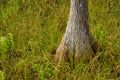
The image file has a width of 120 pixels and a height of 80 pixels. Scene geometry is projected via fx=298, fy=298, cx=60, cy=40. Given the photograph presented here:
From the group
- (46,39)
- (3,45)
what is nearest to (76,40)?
(46,39)

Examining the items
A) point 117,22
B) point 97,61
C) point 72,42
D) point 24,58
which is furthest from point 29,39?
point 117,22

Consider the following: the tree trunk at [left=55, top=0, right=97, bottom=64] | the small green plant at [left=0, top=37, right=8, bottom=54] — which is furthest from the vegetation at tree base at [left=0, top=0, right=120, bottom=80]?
the tree trunk at [left=55, top=0, right=97, bottom=64]

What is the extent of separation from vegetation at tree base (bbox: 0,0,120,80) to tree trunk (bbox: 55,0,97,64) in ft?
0.44

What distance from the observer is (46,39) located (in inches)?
166

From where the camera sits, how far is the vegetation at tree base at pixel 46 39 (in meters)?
3.65

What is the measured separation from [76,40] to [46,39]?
554 millimetres

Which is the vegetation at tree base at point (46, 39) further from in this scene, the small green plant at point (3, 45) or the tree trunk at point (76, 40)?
the tree trunk at point (76, 40)

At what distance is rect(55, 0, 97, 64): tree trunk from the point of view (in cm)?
380

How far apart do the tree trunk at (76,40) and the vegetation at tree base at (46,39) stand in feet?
0.44

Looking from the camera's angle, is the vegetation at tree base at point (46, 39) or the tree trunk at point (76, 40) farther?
A: the tree trunk at point (76, 40)

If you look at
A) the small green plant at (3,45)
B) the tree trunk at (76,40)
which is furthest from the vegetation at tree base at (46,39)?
the tree trunk at (76,40)

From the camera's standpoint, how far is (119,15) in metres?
4.77

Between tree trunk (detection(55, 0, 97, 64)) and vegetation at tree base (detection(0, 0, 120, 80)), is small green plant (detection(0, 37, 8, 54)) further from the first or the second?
tree trunk (detection(55, 0, 97, 64))

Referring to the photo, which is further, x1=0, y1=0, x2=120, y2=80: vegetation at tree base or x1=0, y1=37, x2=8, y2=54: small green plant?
x1=0, y1=37, x2=8, y2=54: small green plant
